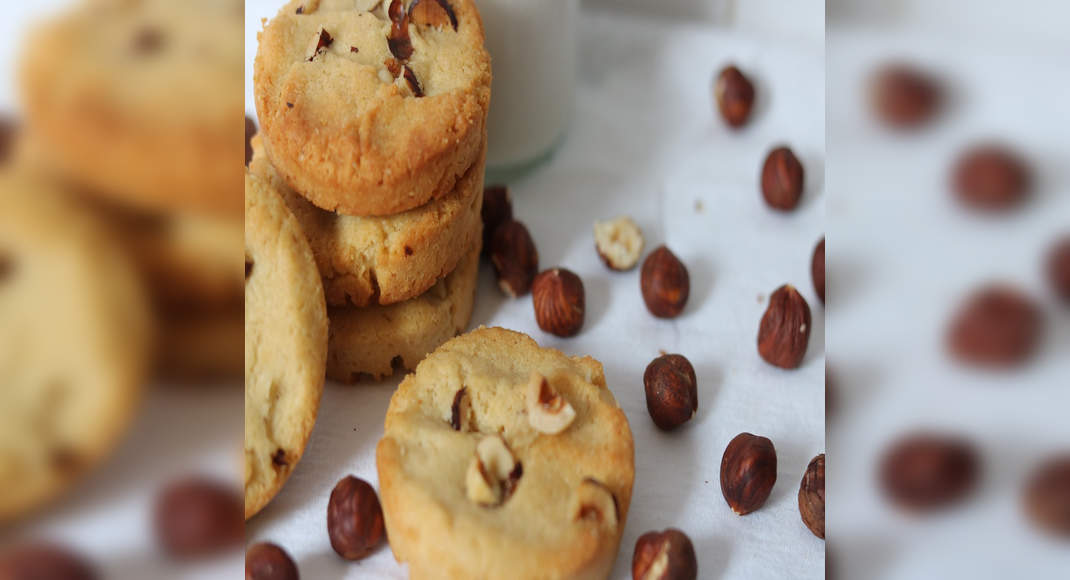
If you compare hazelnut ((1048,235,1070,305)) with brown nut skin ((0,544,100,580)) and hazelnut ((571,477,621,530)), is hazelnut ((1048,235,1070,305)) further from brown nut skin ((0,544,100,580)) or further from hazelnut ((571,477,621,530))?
hazelnut ((571,477,621,530))

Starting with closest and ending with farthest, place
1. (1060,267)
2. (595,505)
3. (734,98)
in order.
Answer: (1060,267), (595,505), (734,98)

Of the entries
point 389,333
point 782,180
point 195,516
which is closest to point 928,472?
point 195,516

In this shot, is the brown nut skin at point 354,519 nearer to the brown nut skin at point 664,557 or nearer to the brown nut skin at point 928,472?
the brown nut skin at point 664,557

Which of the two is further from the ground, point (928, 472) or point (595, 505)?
point (928, 472)

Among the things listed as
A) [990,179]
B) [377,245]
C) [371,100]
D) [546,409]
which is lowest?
[546,409]

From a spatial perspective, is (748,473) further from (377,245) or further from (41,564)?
(41,564)

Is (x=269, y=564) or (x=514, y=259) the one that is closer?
(x=269, y=564)
